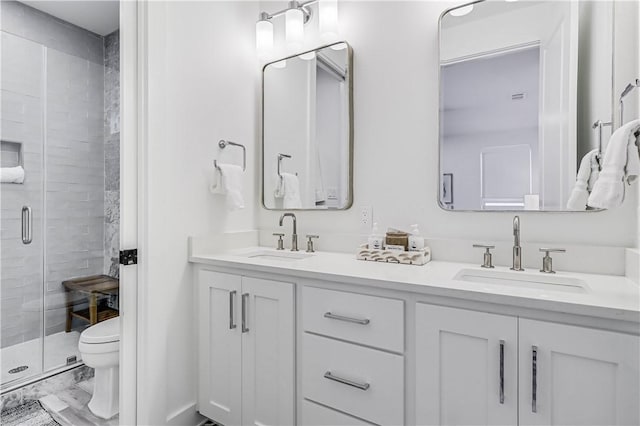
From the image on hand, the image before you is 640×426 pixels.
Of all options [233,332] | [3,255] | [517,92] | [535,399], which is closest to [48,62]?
[3,255]

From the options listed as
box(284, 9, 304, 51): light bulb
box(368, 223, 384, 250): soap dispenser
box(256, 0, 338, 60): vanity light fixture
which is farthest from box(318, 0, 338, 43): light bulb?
box(368, 223, 384, 250): soap dispenser

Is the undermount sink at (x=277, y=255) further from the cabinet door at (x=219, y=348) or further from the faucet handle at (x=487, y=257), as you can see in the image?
the faucet handle at (x=487, y=257)

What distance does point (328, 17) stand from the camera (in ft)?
6.01

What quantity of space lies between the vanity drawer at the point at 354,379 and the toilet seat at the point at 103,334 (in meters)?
0.91

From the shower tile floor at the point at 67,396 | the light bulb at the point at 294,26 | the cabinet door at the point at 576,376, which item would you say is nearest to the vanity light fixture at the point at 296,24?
the light bulb at the point at 294,26

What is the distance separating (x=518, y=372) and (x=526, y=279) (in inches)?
17.5

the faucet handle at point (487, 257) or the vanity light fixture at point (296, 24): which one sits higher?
the vanity light fixture at point (296, 24)

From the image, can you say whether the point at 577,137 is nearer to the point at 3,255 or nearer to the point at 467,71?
the point at 467,71

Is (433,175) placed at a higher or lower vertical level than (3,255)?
higher

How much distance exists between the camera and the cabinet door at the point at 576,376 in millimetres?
826

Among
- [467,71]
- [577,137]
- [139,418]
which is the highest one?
[467,71]

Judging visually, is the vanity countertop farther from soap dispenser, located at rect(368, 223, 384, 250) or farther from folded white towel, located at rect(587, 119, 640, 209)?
folded white towel, located at rect(587, 119, 640, 209)

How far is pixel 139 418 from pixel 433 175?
5.81 ft

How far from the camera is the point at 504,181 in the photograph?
144 cm
